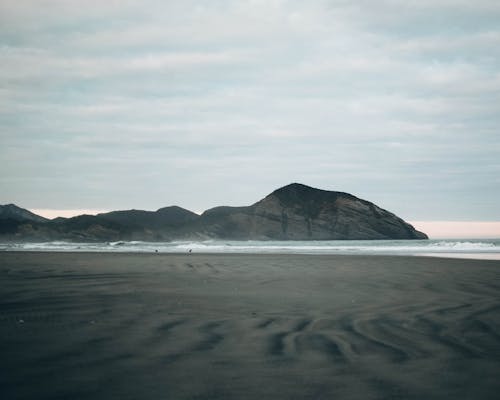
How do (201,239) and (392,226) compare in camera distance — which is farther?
(392,226)

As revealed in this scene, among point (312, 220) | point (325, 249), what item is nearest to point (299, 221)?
point (312, 220)

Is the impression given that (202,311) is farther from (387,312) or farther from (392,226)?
(392,226)

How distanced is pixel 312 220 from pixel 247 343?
139 m

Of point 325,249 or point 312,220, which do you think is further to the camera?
point 312,220

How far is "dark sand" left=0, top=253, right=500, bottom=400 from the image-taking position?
4043 mm

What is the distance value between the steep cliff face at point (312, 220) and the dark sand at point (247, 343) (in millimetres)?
116930

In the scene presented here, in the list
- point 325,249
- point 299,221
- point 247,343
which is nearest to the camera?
point 247,343

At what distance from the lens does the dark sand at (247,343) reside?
159 inches

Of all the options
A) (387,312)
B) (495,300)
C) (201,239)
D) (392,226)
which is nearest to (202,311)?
(387,312)

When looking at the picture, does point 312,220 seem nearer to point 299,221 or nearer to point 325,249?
point 299,221

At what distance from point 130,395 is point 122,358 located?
45.0 inches

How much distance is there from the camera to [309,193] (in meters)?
158

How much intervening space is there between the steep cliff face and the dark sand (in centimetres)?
11693

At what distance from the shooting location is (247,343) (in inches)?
225
